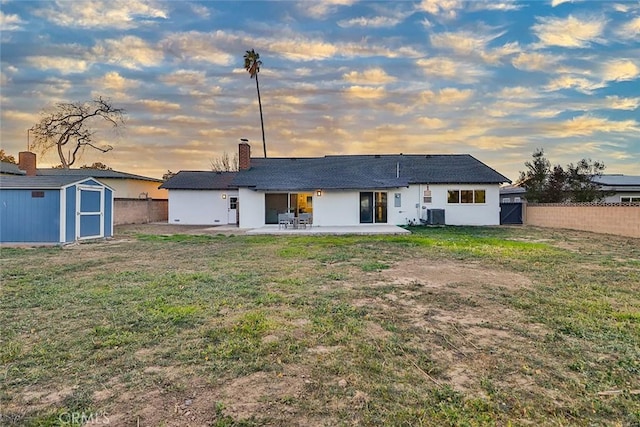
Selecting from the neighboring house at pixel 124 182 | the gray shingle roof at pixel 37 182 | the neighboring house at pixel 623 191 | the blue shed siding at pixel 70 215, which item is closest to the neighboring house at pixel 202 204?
the neighboring house at pixel 124 182

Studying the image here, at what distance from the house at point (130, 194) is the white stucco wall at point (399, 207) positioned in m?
8.48

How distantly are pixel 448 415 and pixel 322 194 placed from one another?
1776cm

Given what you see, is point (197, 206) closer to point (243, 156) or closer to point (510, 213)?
point (243, 156)

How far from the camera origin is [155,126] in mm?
25594

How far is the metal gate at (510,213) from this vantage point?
22.8 m

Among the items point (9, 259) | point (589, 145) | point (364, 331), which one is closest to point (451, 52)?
point (589, 145)

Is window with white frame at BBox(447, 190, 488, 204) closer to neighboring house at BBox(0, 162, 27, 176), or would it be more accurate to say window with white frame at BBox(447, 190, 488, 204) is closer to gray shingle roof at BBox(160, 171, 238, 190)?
gray shingle roof at BBox(160, 171, 238, 190)

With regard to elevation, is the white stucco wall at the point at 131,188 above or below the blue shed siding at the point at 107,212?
above

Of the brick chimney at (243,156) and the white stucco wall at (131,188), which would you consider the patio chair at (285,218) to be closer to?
the brick chimney at (243,156)

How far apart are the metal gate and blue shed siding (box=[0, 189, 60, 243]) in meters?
23.4

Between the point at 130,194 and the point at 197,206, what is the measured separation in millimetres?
7859

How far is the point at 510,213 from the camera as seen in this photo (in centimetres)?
2303

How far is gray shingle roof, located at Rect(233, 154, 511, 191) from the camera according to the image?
20.1m

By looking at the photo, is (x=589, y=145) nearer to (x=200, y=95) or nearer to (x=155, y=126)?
(x=200, y=95)
